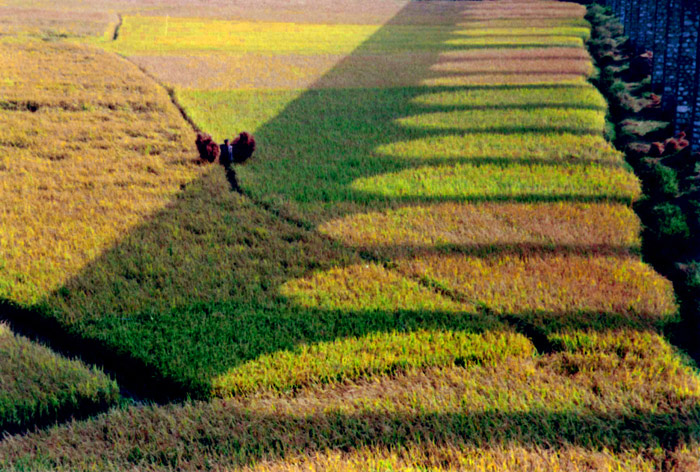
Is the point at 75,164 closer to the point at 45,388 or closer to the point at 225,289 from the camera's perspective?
the point at 225,289

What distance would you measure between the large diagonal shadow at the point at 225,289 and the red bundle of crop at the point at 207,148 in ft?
1.43

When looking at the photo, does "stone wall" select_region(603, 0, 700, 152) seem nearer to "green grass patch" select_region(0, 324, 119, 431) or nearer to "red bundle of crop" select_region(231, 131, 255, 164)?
"red bundle of crop" select_region(231, 131, 255, 164)

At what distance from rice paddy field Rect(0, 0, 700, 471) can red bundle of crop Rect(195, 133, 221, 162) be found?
0.42 meters

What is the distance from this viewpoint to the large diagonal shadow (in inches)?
211

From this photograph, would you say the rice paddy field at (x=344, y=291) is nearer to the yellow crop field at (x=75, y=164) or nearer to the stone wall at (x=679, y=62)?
the yellow crop field at (x=75, y=164)

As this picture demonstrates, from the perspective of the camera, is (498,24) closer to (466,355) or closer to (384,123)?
(384,123)

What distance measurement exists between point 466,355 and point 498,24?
32.1 m

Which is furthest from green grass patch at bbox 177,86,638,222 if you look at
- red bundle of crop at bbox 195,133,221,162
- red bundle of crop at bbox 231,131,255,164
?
red bundle of crop at bbox 195,133,221,162

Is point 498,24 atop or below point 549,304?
atop

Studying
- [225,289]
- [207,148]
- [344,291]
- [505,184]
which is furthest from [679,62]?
[225,289]

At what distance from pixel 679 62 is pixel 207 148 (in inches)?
354

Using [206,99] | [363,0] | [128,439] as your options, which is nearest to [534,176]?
[128,439]

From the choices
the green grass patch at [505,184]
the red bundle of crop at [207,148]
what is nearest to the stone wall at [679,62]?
the green grass patch at [505,184]

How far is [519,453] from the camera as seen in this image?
4.06 metres
